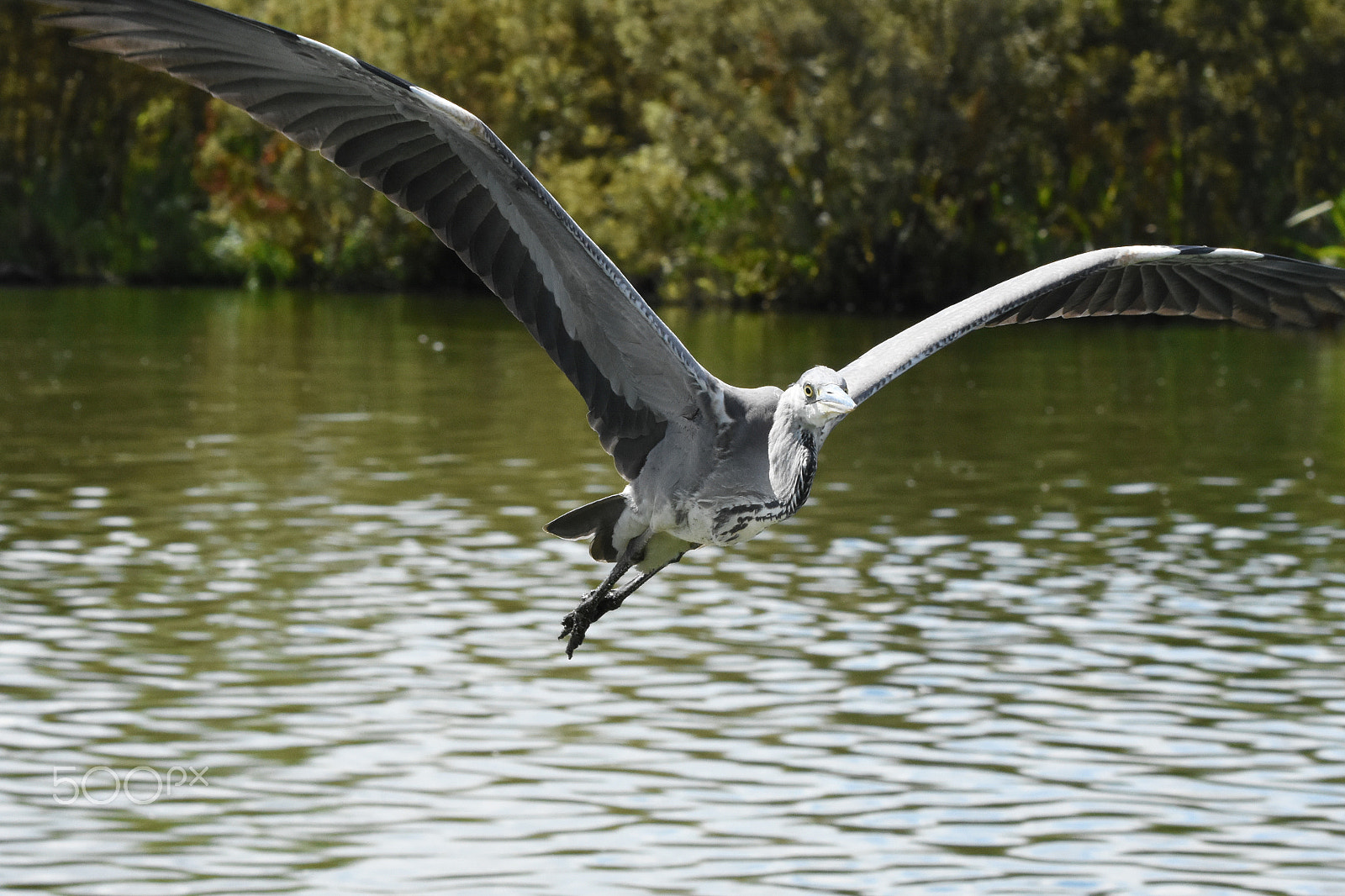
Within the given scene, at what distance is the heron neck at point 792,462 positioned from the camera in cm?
741

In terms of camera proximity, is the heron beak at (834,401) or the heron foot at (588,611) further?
the heron foot at (588,611)

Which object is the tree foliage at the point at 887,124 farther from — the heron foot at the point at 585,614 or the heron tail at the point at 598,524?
the heron foot at the point at 585,614

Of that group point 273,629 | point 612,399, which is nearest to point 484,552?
point 273,629

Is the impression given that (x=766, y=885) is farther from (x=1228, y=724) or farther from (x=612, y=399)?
(x=1228, y=724)

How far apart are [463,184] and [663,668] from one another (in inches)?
229

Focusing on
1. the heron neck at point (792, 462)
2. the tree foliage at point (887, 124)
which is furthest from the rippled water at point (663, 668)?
the tree foliage at point (887, 124)

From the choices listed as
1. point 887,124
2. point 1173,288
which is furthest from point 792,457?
point 887,124

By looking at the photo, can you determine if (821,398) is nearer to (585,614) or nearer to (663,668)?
(585,614)

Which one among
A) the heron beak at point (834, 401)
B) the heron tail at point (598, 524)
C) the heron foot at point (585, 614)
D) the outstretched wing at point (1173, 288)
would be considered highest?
the outstretched wing at point (1173, 288)

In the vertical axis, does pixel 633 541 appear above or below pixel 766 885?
above

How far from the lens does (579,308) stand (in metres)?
8.16

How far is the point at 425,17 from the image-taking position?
49.6 meters

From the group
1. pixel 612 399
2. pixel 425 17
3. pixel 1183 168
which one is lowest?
pixel 612 399

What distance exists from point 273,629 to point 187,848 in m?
4.13
